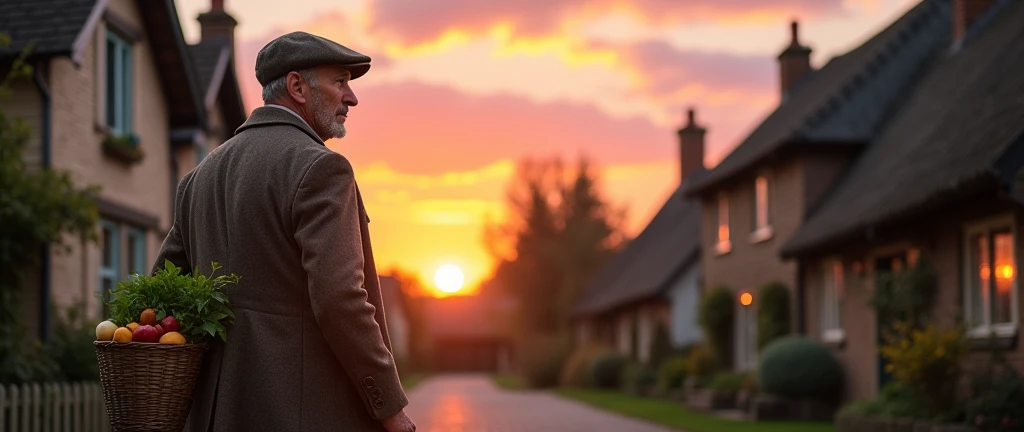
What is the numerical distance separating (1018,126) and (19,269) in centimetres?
1073

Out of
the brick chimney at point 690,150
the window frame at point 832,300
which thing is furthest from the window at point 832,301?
the brick chimney at point 690,150

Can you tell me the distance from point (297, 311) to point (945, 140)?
49.8ft

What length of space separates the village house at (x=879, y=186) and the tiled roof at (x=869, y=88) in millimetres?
26

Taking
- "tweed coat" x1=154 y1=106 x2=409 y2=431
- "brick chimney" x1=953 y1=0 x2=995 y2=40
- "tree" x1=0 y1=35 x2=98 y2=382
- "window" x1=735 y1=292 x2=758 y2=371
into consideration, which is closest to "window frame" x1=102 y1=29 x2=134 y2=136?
"tree" x1=0 y1=35 x2=98 y2=382

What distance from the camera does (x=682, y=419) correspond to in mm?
22469

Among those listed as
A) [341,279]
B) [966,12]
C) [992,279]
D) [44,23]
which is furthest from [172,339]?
[966,12]

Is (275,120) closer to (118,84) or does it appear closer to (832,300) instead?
(118,84)

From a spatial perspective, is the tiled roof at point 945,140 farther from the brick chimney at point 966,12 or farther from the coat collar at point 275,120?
the coat collar at point 275,120

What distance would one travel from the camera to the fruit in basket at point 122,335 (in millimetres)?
4098

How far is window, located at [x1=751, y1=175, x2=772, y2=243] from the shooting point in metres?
26.6

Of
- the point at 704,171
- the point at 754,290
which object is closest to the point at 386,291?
the point at 704,171

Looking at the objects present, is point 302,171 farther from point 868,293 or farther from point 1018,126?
point 868,293

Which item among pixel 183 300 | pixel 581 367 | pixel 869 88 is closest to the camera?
pixel 183 300

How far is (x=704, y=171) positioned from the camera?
143 ft
